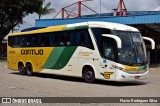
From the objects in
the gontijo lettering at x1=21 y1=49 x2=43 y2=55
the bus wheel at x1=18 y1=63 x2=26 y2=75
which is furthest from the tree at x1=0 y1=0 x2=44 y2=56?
the gontijo lettering at x1=21 y1=49 x2=43 y2=55

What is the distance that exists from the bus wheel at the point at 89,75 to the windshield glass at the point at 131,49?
197 cm

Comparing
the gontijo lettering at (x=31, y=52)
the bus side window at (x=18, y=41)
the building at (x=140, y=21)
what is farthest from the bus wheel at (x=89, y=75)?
the building at (x=140, y=21)

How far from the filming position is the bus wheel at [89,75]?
18.6 m

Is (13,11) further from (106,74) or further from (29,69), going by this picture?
(106,74)

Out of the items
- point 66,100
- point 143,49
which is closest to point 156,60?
point 143,49

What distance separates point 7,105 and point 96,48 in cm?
808

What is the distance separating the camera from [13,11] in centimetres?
5453

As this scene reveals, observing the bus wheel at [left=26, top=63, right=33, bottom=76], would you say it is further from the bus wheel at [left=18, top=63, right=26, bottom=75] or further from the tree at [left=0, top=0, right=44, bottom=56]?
the tree at [left=0, top=0, right=44, bottom=56]

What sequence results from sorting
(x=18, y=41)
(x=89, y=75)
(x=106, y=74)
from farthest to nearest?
(x=18, y=41)
(x=89, y=75)
(x=106, y=74)

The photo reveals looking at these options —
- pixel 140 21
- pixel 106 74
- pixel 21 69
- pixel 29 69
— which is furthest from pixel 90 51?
pixel 140 21

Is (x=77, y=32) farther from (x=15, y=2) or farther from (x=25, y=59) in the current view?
(x=15, y=2)

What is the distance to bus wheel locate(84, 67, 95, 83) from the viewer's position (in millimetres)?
18625

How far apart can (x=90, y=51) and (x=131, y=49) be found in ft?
6.94

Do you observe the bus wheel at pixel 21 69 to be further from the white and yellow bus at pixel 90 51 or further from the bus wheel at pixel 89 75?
the bus wheel at pixel 89 75
